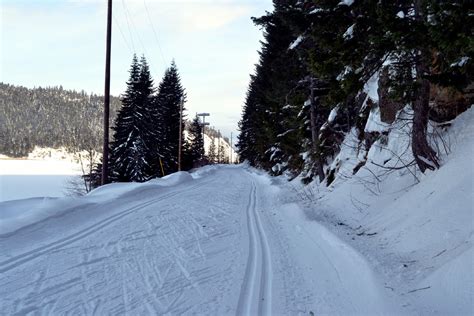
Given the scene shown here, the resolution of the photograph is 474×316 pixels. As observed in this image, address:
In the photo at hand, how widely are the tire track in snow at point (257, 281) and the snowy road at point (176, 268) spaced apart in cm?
1

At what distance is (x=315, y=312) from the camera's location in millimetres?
3992

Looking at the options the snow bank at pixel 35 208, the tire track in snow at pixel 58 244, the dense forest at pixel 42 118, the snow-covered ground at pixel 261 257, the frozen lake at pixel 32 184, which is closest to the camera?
the snow-covered ground at pixel 261 257

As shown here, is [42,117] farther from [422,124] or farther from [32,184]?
[422,124]

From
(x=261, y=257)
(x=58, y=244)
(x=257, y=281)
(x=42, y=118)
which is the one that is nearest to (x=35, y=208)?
(x=58, y=244)

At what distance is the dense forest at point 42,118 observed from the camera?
140625 millimetres

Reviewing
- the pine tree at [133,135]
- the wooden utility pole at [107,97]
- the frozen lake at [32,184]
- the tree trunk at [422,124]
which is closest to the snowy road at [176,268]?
the tree trunk at [422,124]

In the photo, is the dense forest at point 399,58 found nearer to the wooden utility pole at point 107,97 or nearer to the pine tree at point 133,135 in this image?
the wooden utility pole at point 107,97

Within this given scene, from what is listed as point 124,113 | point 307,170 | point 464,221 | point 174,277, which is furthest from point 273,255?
point 124,113

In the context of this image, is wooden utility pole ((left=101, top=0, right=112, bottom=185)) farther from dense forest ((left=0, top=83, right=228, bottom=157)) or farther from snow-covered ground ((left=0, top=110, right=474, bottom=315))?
dense forest ((left=0, top=83, right=228, bottom=157))

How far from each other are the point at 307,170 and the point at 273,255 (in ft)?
41.0

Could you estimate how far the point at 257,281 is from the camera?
4902 mm

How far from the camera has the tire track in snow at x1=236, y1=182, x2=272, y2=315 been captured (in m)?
4.04

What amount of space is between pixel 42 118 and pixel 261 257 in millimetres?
181474

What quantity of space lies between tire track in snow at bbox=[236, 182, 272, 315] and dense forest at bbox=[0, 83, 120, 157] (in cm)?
13404
